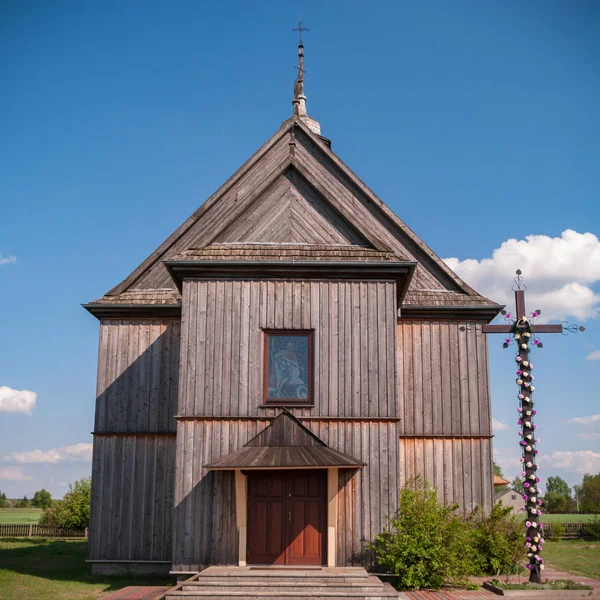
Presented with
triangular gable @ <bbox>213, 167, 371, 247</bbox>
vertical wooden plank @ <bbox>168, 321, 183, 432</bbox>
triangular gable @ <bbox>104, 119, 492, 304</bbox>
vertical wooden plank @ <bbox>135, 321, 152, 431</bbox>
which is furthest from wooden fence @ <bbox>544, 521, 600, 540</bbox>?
triangular gable @ <bbox>213, 167, 371, 247</bbox>

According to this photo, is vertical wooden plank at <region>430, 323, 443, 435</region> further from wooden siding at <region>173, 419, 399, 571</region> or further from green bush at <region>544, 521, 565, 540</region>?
green bush at <region>544, 521, 565, 540</region>

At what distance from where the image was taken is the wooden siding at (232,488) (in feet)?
48.3

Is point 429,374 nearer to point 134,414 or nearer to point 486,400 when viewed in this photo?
point 486,400

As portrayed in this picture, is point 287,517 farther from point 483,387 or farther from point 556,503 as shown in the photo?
point 556,503

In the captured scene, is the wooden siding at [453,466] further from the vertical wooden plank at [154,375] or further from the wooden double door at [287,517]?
the vertical wooden plank at [154,375]

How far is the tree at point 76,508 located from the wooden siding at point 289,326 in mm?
18493

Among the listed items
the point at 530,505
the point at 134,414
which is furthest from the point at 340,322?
the point at 134,414

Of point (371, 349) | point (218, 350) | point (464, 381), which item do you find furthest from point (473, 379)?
point (218, 350)

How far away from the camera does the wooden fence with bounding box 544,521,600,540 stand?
32.7 m

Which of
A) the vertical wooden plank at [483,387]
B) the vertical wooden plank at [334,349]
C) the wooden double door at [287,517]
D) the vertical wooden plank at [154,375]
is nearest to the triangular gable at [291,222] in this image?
the vertical wooden plank at [334,349]

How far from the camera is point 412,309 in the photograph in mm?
19281

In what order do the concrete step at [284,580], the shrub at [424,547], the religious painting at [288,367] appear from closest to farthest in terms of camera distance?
the concrete step at [284,580]
the shrub at [424,547]
the religious painting at [288,367]

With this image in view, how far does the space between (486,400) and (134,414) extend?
9.34 metres

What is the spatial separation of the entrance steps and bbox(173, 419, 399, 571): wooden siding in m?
0.77
